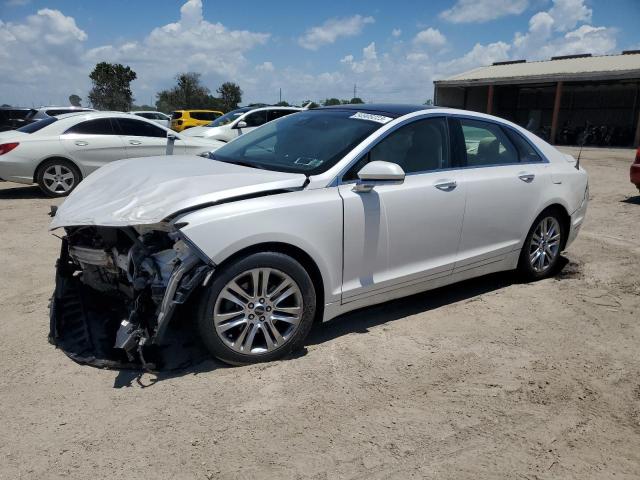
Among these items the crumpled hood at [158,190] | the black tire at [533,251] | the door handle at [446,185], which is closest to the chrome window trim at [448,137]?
the door handle at [446,185]

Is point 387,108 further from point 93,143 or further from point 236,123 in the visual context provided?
point 236,123

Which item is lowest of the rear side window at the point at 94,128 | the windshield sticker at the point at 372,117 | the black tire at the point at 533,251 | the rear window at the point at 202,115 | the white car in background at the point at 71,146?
the black tire at the point at 533,251

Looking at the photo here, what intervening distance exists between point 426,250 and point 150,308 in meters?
2.05

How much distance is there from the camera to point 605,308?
15.0 ft

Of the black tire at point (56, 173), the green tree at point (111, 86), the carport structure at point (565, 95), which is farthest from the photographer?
the green tree at point (111, 86)

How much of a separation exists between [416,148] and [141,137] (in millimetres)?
7335

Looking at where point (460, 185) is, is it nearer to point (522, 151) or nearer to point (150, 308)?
point (522, 151)

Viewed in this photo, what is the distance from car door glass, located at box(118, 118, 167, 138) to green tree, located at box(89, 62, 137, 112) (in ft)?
117

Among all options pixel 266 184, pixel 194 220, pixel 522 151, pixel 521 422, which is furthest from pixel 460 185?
pixel 194 220

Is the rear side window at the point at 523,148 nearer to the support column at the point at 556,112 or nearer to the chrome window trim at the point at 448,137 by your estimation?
the chrome window trim at the point at 448,137

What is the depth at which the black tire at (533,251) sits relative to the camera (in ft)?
16.2

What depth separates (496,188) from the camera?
14.6ft

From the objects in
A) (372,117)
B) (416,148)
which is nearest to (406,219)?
(416,148)

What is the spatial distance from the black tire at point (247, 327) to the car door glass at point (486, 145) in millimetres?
1896
